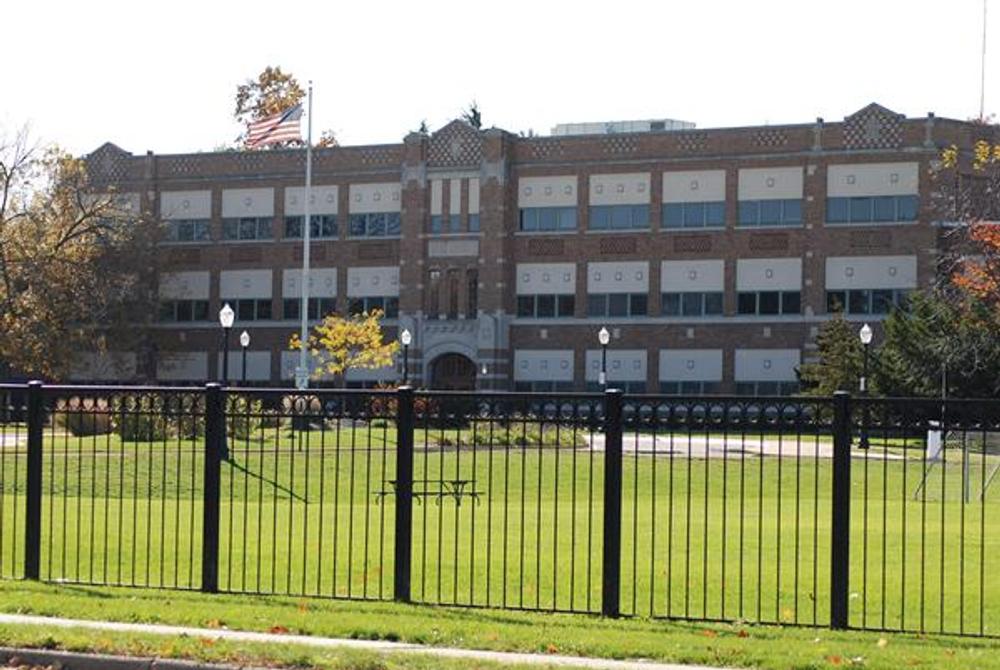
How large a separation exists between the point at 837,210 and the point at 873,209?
1.49m

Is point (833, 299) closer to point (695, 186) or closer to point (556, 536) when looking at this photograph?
point (695, 186)

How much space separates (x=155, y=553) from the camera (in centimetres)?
1644

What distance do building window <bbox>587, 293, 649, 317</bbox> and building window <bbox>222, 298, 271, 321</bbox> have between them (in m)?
16.4

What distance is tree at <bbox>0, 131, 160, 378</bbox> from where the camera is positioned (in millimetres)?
62562

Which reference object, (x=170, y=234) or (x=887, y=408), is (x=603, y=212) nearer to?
(x=170, y=234)

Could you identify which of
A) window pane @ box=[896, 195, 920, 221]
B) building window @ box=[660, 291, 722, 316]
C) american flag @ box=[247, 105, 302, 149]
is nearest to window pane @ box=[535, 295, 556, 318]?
building window @ box=[660, 291, 722, 316]

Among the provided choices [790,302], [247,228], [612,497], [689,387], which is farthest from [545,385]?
[612,497]

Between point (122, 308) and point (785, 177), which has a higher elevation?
point (785, 177)

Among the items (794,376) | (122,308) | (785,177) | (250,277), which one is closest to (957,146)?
(785,177)

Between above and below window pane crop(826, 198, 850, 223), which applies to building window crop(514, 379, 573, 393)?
below

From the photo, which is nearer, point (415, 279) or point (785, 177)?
point (785, 177)

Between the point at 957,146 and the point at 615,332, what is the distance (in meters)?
16.7

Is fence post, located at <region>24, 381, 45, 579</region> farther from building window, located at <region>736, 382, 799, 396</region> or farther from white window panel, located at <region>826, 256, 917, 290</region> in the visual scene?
white window panel, located at <region>826, 256, 917, 290</region>

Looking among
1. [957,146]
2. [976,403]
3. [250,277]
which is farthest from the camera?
[250,277]
